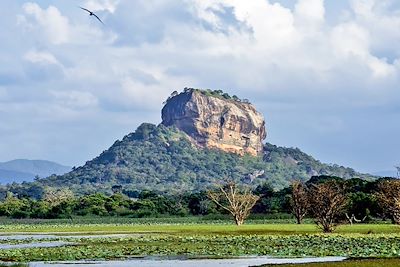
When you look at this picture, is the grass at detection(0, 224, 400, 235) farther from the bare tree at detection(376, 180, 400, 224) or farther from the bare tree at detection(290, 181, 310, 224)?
the bare tree at detection(290, 181, 310, 224)

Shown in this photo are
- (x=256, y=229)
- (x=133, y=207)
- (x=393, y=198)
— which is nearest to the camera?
(x=393, y=198)

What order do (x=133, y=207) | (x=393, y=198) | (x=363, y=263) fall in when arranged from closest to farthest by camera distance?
1. (x=363, y=263)
2. (x=393, y=198)
3. (x=133, y=207)

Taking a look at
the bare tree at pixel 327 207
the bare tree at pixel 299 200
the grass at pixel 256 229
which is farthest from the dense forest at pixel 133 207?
the bare tree at pixel 327 207

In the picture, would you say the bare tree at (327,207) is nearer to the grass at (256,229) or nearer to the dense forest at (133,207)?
the grass at (256,229)

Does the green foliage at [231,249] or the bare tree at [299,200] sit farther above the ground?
the bare tree at [299,200]

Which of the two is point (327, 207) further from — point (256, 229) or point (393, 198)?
point (256, 229)

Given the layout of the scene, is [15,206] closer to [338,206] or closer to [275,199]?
[275,199]

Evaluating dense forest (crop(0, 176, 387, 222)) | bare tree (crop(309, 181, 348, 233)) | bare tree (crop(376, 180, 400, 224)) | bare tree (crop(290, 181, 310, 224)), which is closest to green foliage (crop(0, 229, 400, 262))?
bare tree (crop(309, 181, 348, 233))

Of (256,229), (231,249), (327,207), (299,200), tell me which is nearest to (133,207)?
(299,200)

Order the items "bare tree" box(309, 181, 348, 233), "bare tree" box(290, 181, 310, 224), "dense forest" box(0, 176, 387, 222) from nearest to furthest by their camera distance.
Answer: "bare tree" box(309, 181, 348, 233) → "bare tree" box(290, 181, 310, 224) → "dense forest" box(0, 176, 387, 222)

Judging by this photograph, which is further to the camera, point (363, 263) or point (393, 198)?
point (393, 198)

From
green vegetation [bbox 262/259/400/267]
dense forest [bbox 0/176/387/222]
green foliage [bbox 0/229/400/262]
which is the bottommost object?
green vegetation [bbox 262/259/400/267]

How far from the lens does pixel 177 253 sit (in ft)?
126

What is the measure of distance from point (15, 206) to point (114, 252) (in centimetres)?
8930
